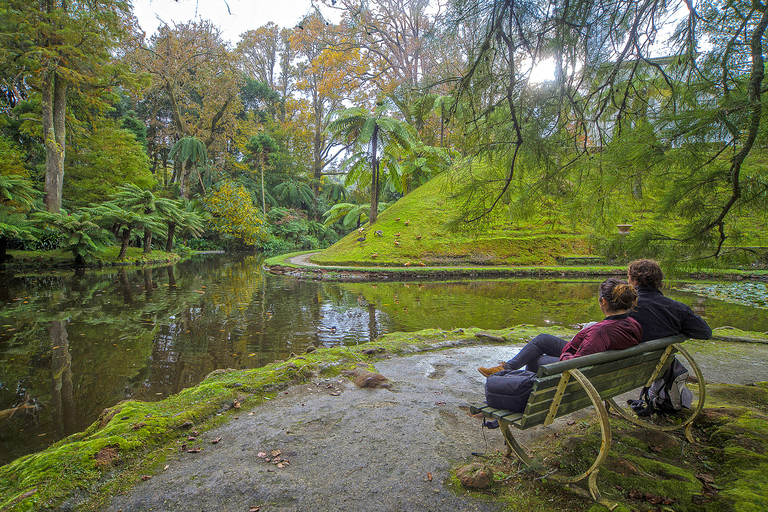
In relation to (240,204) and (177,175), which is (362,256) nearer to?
(240,204)

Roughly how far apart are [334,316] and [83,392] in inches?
179

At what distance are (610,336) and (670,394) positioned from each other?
109 centimetres

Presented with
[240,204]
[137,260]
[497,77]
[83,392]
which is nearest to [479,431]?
[497,77]

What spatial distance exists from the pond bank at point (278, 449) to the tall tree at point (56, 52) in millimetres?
17503

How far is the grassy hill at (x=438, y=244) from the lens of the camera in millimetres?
17969

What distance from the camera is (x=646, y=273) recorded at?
2.77 meters

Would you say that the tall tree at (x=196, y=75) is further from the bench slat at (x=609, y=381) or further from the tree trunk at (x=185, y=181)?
the bench slat at (x=609, y=381)

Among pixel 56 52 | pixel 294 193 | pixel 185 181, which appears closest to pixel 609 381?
pixel 56 52

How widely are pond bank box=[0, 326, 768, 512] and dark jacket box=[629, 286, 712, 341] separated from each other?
3.37ft

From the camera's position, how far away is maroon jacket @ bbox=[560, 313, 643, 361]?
86.4 inches

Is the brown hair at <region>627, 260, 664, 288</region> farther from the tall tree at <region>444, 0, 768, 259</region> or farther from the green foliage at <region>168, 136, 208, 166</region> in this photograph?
the green foliage at <region>168, 136, 208, 166</region>

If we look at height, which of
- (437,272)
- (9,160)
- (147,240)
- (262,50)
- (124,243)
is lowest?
(437,272)

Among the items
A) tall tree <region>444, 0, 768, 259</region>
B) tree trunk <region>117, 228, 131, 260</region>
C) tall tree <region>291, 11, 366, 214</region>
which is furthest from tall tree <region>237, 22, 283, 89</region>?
tall tree <region>444, 0, 768, 259</region>

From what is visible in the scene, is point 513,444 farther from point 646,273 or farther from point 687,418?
point 646,273
